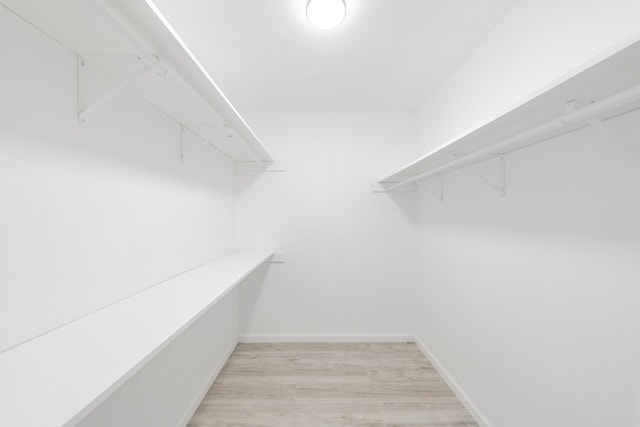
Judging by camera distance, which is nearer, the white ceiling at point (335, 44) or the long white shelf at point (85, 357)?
the long white shelf at point (85, 357)

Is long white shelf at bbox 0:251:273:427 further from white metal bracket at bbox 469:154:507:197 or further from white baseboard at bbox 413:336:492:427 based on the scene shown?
white baseboard at bbox 413:336:492:427

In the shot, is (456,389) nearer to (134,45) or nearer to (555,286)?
(555,286)

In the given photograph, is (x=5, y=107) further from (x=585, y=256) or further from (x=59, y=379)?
(x=585, y=256)

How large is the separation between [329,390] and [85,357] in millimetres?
1566

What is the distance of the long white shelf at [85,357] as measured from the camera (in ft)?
1.45

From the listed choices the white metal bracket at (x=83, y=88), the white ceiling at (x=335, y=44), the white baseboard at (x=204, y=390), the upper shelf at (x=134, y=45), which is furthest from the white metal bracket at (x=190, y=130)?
the white baseboard at (x=204, y=390)

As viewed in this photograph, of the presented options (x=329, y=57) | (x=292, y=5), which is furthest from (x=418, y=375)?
(x=292, y=5)

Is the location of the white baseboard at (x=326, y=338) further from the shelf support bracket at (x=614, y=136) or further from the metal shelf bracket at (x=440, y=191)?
the shelf support bracket at (x=614, y=136)

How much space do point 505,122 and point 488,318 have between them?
105 centimetres

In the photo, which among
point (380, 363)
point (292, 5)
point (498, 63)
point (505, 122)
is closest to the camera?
point (505, 122)

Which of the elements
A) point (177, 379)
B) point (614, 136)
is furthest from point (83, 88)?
point (614, 136)

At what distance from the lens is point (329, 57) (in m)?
1.64

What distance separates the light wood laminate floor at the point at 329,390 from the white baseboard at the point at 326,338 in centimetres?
11

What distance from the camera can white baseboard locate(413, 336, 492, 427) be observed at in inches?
58.9
